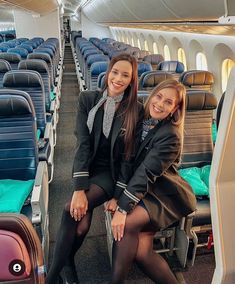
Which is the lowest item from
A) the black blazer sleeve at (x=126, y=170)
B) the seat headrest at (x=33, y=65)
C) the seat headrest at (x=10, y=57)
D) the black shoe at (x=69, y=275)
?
the black shoe at (x=69, y=275)

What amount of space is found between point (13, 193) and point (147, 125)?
1131 mm

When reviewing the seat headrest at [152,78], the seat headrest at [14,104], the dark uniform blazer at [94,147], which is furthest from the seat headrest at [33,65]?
the dark uniform blazer at [94,147]

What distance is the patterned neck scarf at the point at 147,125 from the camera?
2150 millimetres

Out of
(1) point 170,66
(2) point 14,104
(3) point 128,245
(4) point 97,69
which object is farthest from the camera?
(1) point 170,66

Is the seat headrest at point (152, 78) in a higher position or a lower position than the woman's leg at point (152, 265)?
higher

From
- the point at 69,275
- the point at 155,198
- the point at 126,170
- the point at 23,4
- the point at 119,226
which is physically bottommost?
the point at 69,275

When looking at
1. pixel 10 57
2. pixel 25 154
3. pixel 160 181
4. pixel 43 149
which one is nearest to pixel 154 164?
pixel 160 181

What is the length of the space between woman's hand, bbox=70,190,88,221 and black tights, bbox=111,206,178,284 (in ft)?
0.95

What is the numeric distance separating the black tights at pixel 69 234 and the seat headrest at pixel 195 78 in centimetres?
291

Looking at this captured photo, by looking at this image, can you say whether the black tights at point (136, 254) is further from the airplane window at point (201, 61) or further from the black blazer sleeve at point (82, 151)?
→ the airplane window at point (201, 61)

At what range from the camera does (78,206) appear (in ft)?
6.87

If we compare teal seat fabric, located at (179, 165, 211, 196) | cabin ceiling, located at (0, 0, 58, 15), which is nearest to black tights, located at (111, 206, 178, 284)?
teal seat fabric, located at (179, 165, 211, 196)

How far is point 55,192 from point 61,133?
2.23 meters

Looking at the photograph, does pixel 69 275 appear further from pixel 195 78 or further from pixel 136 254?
pixel 195 78
